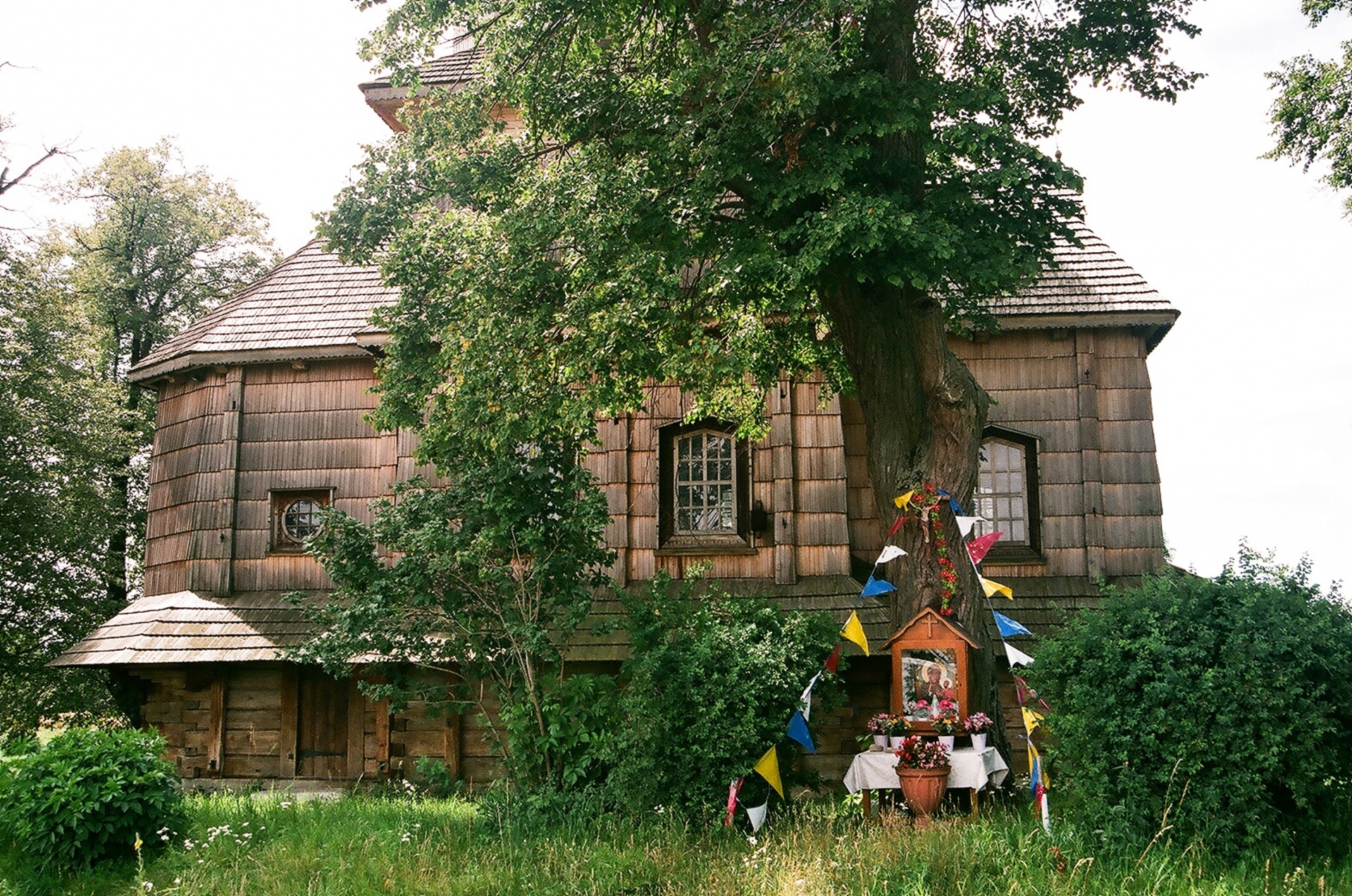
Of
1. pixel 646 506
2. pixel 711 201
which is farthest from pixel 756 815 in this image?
pixel 646 506

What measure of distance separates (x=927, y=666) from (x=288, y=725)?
884 cm

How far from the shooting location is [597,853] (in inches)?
340

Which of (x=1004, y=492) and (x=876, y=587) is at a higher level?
(x=1004, y=492)

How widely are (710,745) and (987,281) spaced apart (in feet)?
15.1

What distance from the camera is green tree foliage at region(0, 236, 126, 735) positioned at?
749 inches

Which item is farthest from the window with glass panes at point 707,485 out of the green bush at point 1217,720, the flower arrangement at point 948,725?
the green bush at point 1217,720

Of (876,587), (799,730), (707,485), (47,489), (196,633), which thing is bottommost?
(799,730)

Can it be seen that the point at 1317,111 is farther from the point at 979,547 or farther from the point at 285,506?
the point at 285,506

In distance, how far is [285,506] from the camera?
51.8 ft

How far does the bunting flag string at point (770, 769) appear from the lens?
9.55 metres

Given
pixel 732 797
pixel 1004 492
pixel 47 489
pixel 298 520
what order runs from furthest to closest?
pixel 47 489 < pixel 298 520 < pixel 1004 492 < pixel 732 797

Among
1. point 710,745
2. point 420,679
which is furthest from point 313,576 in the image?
point 710,745

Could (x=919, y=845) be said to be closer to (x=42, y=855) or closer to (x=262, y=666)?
(x=42, y=855)

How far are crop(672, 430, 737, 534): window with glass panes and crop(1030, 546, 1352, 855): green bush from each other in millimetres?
6622
